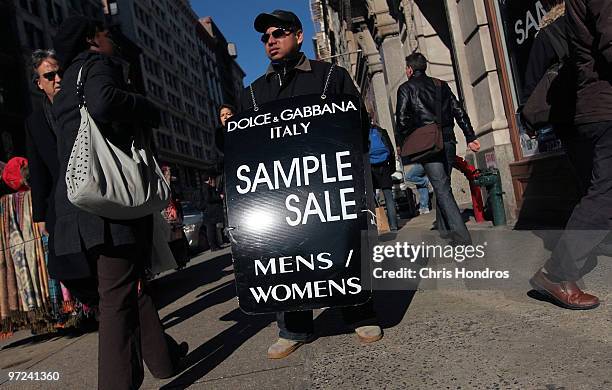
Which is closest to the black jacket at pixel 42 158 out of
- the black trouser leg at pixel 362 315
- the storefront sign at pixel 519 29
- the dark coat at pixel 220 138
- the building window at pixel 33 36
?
the dark coat at pixel 220 138

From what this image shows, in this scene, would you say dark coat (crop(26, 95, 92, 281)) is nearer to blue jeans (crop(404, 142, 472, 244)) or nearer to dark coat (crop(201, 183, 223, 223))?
blue jeans (crop(404, 142, 472, 244))

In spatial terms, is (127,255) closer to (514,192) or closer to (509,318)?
(509,318)

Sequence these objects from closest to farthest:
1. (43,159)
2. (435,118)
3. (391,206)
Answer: (43,159) < (435,118) < (391,206)

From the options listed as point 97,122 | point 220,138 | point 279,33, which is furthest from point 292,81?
point 97,122

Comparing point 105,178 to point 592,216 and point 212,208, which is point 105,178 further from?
point 212,208

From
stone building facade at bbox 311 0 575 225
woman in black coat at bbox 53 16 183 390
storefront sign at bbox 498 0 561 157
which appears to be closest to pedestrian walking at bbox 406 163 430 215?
stone building facade at bbox 311 0 575 225

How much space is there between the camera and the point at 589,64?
2811 millimetres

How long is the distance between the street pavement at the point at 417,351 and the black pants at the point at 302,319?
0.10m

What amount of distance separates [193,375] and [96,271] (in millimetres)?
841

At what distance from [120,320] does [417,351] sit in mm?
1505

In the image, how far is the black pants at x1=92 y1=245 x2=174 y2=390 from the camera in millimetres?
2350

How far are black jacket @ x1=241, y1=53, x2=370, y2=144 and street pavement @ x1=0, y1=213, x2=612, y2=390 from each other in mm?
1282

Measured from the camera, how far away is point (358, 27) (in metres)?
17.0

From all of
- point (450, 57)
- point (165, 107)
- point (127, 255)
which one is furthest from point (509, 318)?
point (165, 107)
